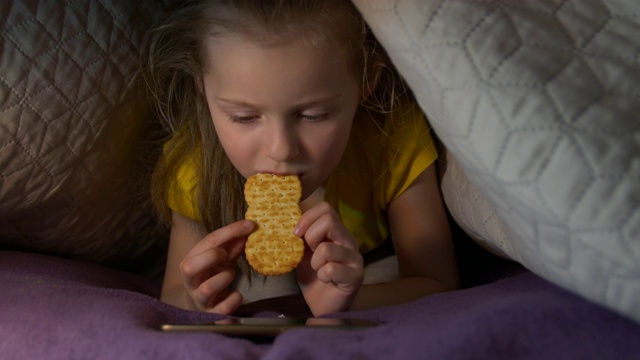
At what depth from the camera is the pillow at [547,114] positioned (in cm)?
73

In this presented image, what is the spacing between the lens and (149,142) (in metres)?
1.33

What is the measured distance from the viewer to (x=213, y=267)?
112cm

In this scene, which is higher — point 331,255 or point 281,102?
point 281,102

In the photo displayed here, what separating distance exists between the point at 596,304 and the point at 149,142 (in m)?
0.82

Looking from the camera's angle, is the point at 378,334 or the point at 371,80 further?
the point at 371,80

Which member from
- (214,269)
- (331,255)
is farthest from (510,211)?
(214,269)

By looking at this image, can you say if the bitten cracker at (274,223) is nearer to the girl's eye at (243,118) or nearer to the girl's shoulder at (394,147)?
the girl's eye at (243,118)

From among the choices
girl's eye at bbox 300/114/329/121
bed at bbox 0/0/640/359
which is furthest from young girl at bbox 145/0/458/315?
bed at bbox 0/0/640/359

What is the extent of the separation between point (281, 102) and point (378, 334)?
1.23ft

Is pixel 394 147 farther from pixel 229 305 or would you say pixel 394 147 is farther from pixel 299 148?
pixel 229 305

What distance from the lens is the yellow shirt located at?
1.31 metres

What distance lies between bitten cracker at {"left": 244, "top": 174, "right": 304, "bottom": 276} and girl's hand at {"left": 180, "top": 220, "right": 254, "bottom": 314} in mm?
24

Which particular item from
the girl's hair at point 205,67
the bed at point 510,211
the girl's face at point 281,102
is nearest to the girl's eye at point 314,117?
the girl's face at point 281,102

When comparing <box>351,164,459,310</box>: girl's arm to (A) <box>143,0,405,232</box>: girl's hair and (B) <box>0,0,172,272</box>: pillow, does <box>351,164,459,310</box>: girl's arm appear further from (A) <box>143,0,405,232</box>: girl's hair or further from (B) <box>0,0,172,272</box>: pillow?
(B) <box>0,0,172,272</box>: pillow
